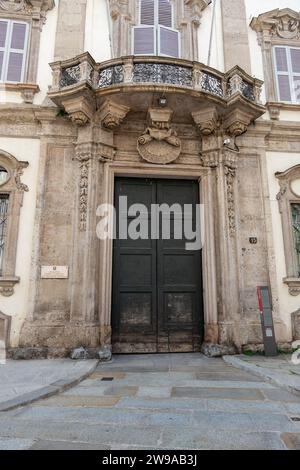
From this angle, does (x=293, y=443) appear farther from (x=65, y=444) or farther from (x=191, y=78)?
(x=191, y=78)

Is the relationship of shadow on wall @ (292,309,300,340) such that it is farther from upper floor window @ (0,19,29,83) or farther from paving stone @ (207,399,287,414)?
upper floor window @ (0,19,29,83)

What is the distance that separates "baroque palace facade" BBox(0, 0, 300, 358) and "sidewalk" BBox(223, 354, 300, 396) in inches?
19.7

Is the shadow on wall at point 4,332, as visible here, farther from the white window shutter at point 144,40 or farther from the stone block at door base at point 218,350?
the white window shutter at point 144,40

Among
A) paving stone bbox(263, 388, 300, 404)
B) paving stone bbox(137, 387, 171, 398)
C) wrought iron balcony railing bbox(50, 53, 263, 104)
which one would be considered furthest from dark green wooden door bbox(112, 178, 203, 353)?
paving stone bbox(263, 388, 300, 404)

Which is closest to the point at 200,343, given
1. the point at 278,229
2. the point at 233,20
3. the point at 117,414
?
the point at 278,229

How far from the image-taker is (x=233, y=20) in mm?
8328

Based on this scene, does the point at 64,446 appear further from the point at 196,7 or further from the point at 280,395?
the point at 196,7

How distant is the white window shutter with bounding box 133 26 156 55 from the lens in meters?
7.95

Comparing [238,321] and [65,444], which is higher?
[238,321]

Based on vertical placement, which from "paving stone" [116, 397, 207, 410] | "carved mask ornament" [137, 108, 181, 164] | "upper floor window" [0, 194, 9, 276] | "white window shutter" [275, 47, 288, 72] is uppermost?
"white window shutter" [275, 47, 288, 72]

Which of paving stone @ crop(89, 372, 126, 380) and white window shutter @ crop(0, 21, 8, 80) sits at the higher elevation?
white window shutter @ crop(0, 21, 8, 80)

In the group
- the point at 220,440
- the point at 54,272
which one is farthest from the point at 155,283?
the point at 220,440

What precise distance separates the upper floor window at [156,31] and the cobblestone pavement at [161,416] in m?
7.41

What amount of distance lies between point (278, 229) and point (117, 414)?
214 inches
